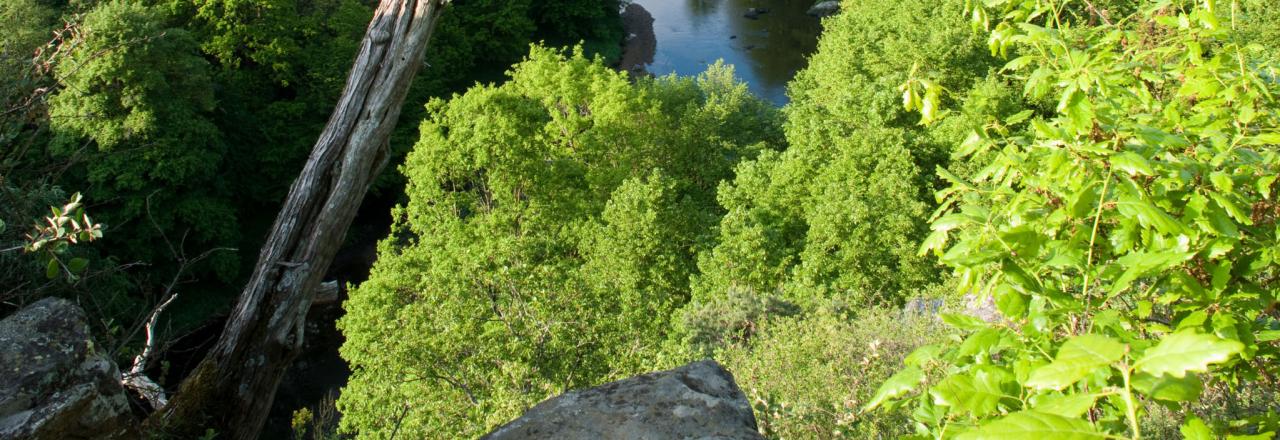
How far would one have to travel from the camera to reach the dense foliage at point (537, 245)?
15.2 meters

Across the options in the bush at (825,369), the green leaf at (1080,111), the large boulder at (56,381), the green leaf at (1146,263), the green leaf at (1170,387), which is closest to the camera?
the green leaf at (1170,387)

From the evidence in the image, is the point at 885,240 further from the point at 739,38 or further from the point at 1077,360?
the point at 739,38

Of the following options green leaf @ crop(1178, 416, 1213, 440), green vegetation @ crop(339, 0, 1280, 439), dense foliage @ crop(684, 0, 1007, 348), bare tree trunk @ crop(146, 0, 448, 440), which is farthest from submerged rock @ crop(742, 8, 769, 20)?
green leaf @ crop(1178, 416, 1213, 440)

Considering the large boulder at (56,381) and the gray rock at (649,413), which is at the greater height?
the large boulder at (56,381)

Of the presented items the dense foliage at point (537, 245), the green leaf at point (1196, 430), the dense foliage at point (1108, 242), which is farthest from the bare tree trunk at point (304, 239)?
the dense foliage at point (537, 245)

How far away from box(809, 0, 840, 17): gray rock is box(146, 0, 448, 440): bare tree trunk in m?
52.7

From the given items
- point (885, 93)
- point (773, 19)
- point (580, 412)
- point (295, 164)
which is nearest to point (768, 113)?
point (885, 93)

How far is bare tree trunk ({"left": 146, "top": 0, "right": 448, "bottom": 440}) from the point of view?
447 cm

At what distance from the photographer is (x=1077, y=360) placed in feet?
6.88

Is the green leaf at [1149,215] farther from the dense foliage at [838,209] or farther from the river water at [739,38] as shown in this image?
the river water at [739,38]

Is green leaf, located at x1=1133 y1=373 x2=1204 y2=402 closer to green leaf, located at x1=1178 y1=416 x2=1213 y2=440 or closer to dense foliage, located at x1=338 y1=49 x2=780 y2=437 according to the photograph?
green leaf, located at x1=1178 y1=416 x2=1213 y2=440

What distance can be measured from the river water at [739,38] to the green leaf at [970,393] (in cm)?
3862

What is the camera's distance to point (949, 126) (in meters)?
20.5

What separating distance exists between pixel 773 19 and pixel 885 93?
33401mm
